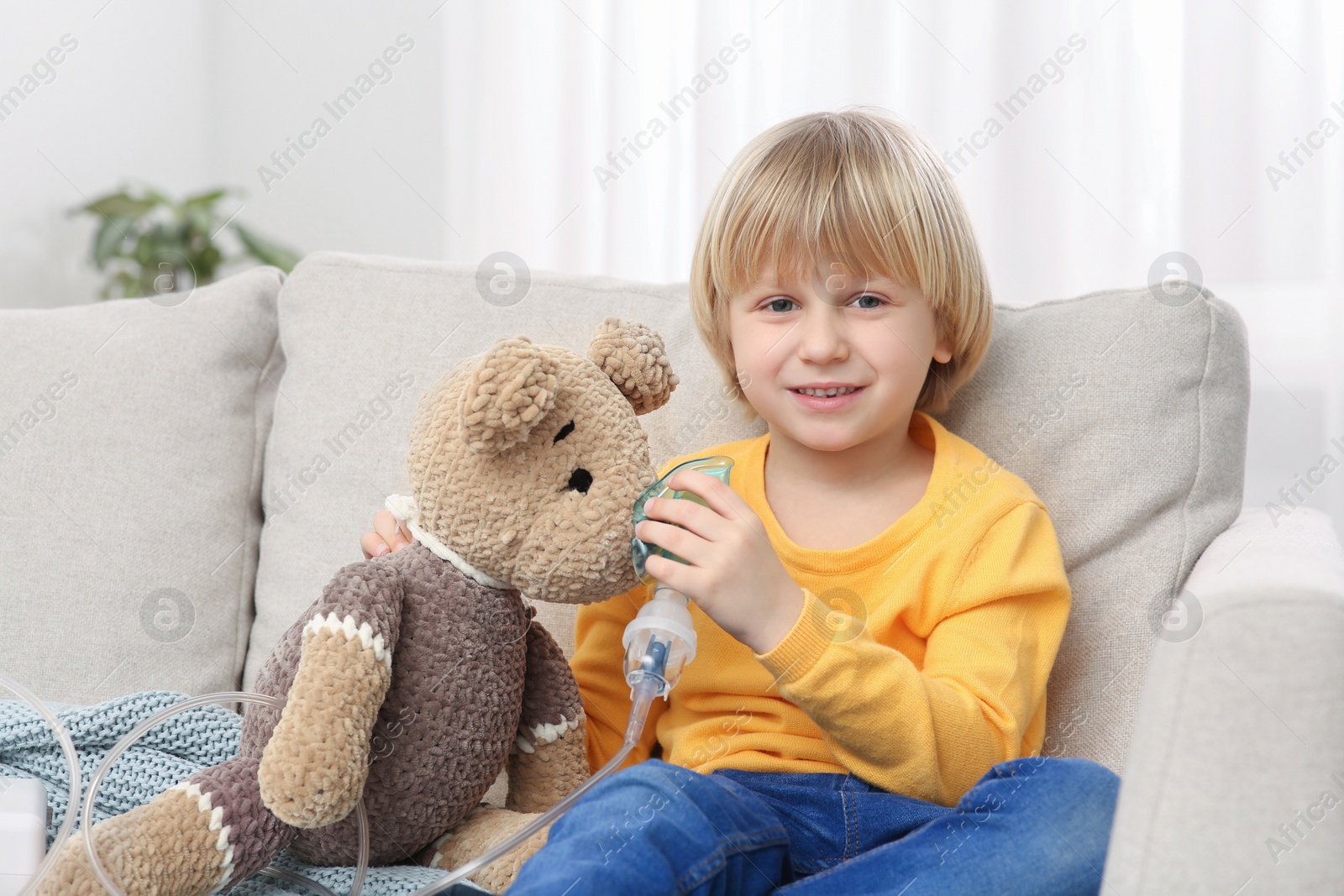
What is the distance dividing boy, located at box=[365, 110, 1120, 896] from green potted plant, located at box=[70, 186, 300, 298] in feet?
5.32

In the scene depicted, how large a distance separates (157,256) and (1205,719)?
226 cm

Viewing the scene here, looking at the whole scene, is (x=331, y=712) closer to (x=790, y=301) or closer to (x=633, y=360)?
Result: (x=633, y=360)

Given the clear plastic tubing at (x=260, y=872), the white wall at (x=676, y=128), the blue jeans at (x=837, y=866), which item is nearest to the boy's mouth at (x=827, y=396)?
the blue jeans at (x=837, y=866)

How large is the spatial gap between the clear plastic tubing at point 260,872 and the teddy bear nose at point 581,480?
0.80 feet

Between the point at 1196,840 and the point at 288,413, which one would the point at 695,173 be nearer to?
the point at 288,413

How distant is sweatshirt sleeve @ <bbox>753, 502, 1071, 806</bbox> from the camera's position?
2.51ft

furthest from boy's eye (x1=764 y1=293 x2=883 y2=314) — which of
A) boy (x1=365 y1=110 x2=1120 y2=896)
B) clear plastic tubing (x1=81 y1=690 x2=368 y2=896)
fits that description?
clear plastic tubing (x1=81 y1=690 x2=368 y2=896)

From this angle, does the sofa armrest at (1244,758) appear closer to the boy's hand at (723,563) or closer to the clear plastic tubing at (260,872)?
the boy's hand at (723,563)

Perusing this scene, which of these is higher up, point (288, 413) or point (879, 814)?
point (288, 413)

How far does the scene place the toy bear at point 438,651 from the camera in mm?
664

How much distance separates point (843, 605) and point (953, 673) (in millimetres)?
124

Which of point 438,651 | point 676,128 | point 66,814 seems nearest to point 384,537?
point 438,651

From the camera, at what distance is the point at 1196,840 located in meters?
0.54

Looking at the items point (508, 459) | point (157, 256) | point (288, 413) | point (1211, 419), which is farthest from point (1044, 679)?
point (157, 256)
